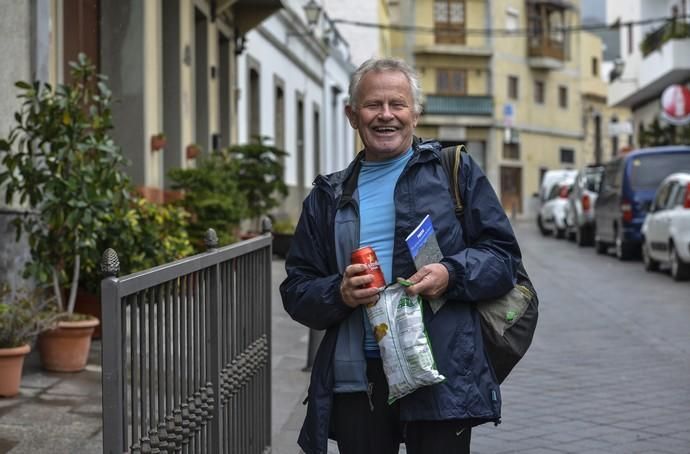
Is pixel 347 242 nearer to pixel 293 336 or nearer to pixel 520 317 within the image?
pixel 520 317

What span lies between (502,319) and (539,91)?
206ft

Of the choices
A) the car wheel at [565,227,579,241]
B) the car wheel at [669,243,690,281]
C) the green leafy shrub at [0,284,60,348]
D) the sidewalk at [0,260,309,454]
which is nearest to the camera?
the sidewalk at [0,260,309,454]

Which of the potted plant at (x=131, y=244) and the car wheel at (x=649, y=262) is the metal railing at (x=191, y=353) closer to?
the potted plant at (x=131, y=244)

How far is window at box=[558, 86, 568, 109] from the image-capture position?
67.1 m

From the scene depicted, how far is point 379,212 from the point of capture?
3.90 m

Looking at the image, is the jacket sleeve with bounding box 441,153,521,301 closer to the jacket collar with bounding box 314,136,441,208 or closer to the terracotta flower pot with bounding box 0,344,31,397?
the jacket collar with bounding box 314,136,441,208

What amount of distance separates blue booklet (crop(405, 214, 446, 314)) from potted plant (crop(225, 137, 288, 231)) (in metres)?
→ 15.0

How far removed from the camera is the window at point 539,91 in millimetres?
65062

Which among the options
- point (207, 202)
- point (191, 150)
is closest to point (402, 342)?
point (207, 202)

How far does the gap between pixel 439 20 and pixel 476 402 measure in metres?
59.9

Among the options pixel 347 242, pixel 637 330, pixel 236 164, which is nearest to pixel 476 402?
pixel 347 242

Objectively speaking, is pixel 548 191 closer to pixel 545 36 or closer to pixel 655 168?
pixel 655 168

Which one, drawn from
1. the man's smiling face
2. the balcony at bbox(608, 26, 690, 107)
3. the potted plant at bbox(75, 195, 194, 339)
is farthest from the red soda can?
the balcony at bbox(608, 26, 690, 107)

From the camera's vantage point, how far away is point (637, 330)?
1232cm
